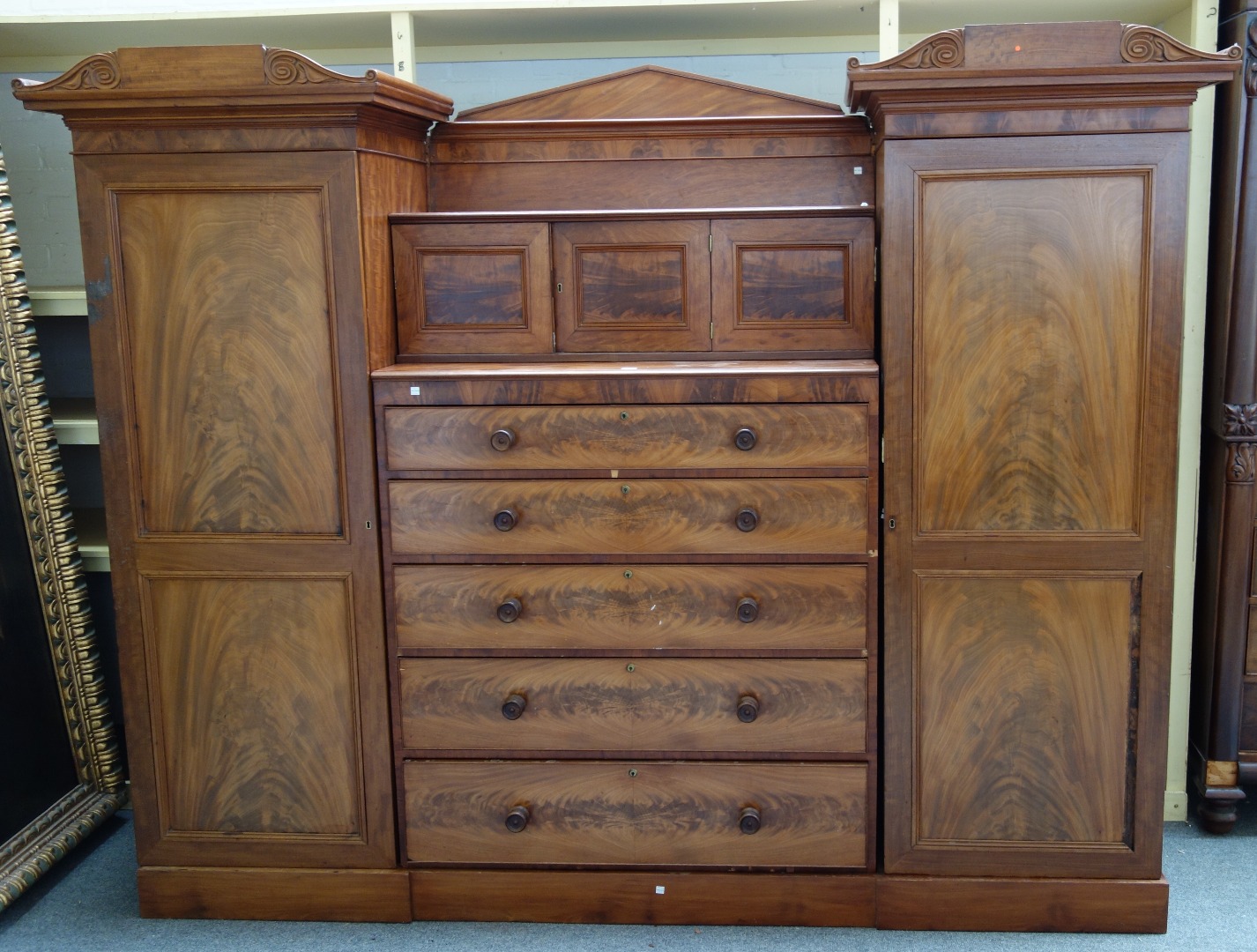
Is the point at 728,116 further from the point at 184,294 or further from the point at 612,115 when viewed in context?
the point at 184,294

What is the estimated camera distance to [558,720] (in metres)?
2.61

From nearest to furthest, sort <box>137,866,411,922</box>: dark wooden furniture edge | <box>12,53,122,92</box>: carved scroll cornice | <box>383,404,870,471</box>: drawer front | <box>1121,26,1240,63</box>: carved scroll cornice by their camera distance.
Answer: <box>1121,26,1240,63</box>: carved scroll cornice < <box>12,53,122,92</box>: carved scroll cornice < <box>383,404,870,471</box>: drawer front < <box>137,866,411,922</box>: dark wooden furniture edge

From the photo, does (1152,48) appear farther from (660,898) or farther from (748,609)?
(660,898)

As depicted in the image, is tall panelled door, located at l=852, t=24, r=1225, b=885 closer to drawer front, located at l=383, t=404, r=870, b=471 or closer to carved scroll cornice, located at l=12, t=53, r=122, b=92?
drawer front, located at l=383, t=404, r=870, b=471

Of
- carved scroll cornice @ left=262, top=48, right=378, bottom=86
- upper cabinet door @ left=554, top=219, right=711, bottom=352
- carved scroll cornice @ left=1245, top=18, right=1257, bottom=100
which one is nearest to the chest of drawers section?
upper cabinet door @ left=554, top=219, right=711, bottom=352

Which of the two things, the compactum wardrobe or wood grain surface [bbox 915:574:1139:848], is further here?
wood grain surface [bbox 915:574:1139:848]

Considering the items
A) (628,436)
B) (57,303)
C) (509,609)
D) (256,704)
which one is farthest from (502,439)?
(57,303)

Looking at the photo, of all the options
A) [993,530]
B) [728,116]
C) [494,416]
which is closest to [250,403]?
[494,416]

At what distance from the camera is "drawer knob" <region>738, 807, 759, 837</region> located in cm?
258

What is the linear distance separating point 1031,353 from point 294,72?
1639mm

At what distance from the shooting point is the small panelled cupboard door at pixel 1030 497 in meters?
2.37

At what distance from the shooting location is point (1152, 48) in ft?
7.40

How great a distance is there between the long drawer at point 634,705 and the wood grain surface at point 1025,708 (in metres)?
0.19

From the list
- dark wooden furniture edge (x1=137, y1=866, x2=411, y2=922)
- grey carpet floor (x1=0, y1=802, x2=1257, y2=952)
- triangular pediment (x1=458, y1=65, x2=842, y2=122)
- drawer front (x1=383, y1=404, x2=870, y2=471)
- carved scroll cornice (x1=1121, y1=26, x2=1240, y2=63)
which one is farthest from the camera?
triangular pediment (x1=458, y1=65, x2=842, y2=122)
